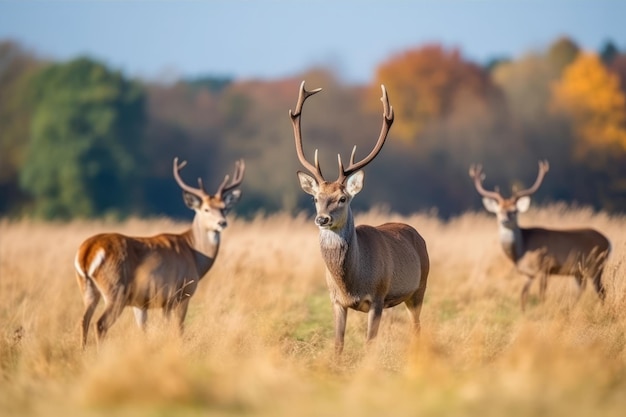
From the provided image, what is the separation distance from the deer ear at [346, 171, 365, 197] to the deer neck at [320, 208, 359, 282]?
0.28 m

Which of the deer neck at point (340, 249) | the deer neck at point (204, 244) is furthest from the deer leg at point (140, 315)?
the deer neck at point (340, 249)

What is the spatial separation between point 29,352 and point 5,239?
1058 centimetres

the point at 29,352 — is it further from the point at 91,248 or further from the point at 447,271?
the point at 447,271

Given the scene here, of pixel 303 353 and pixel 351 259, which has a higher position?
pixel 351 259

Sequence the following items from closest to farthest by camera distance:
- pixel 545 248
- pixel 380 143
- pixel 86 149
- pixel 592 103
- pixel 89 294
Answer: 1. pixel 380 143
2. pixel 89 294
3. pixel 545 248
4. pixel 86 149
5. pixel 592 103

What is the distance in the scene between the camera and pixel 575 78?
38969mm

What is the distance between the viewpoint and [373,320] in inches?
317

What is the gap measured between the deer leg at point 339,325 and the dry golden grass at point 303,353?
14cm

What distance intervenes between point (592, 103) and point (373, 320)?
31718mm

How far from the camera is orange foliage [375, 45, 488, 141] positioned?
41.9 metres

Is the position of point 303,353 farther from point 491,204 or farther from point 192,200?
point 491,204

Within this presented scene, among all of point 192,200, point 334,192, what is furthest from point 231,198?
point 334,192

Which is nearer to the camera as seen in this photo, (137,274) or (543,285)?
(137,274)

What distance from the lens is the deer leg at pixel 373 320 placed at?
7.98 m
